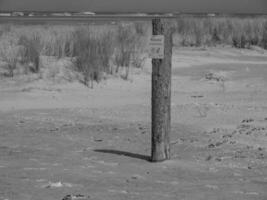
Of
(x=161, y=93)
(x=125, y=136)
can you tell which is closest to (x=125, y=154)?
(x=161, y=93)

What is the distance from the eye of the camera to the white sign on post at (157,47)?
318 inches

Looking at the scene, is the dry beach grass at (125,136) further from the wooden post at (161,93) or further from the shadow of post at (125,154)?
the wooden post at (161,93)

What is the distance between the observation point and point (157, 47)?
8.08 meters

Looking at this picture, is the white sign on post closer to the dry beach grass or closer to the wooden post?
the wooden post

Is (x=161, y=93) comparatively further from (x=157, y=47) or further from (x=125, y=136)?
(x=125, y=136)

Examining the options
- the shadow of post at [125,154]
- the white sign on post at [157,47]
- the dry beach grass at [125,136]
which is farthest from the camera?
the shadow of post at [125,154]

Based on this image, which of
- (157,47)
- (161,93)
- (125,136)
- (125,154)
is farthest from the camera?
(125,136)

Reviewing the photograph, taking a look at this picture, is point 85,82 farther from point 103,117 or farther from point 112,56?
point 103,117

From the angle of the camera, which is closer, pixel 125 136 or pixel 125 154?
pixel 125 154

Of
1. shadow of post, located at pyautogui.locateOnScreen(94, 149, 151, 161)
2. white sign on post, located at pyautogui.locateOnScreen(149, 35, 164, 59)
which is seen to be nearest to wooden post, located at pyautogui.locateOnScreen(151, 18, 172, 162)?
white sign on post, located at pyautogui.locateOnScreen(149, 35, 164, 59)

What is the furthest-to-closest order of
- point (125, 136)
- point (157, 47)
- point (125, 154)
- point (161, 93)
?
point (125, 136)
point (125, 154)
point (161, 93)
point (157, 47)

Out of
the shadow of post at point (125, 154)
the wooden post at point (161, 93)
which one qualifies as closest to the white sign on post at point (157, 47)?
the wooden post at point (161, 93)

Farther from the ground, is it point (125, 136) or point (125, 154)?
point (125, 154)

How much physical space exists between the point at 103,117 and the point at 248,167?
431 centimetres
